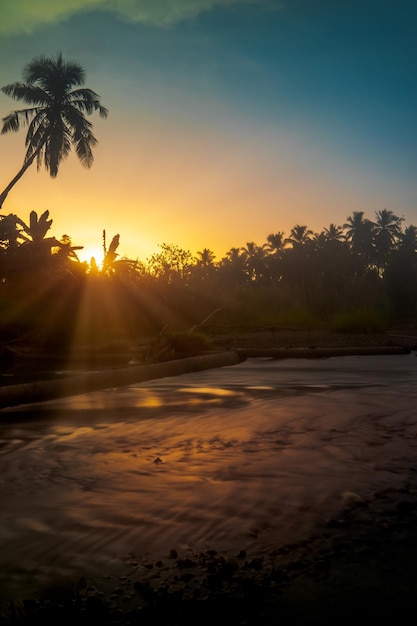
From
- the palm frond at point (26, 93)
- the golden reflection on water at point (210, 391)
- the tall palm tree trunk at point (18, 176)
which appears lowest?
the golden reflection on water at point (210, 391)

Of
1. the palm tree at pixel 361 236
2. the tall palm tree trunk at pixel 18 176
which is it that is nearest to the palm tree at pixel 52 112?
the tall palm tree trunk at pixel 18 176

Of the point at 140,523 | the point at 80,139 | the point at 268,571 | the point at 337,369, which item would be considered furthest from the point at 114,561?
the point at 80,139

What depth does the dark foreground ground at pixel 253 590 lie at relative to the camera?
5.39ft

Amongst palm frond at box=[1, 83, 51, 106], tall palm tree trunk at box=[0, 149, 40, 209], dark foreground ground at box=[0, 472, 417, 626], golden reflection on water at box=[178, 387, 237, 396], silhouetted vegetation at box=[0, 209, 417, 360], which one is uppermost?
palm frond at box=[1, 83, 51, 106]

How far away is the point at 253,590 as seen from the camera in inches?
70.4

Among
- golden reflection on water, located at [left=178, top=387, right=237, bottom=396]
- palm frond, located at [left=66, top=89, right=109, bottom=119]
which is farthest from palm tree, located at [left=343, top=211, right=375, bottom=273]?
golden reflection on water, located at [left=178, top=387, right=237, bottom=396]

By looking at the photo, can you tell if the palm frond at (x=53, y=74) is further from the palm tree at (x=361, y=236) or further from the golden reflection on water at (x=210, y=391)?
the palm tree at (x=361, y=236)

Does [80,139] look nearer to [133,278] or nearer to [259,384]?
[133,278]

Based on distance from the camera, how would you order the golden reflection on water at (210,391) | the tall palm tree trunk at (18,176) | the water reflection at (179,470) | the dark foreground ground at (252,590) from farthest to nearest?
the tall palm tree trunk at (18,176)
the golden reflection on water at (210,391)
the water reflection at (179,470)
the dark foreground ground at (252,590)

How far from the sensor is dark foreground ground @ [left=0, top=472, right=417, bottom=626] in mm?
1644

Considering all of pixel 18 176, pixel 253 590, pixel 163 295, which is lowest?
pixel 253 590

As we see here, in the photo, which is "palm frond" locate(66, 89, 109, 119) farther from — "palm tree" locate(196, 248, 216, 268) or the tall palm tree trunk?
"palm tree" locate(196, 248, 216, 268)

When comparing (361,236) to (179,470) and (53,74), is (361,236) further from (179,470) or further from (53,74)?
(179,470)

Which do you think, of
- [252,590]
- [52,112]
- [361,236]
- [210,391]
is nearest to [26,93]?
[52,112]
